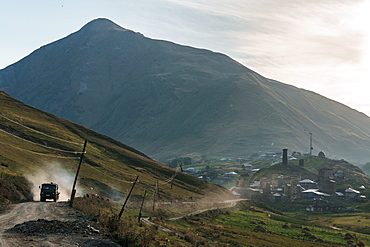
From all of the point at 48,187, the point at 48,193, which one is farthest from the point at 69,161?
the point at 48,193

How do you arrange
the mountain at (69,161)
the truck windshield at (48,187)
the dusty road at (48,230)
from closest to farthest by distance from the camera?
the dusty road at (48,230), the truck windshield at (48,187), the mountain at (69,161)

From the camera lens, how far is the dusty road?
32.5 metres

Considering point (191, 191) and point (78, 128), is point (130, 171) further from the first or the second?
point (78, 128)

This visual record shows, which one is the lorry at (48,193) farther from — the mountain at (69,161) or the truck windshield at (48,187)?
the mountain at (69,161)

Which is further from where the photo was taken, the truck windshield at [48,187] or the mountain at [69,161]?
the mountain at [69,161]

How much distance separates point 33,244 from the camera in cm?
3122

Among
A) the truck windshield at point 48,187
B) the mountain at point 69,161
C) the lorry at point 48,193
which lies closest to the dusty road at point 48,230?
the lorry at point 48,193

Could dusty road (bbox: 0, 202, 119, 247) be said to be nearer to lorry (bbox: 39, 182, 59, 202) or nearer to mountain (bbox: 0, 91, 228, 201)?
lorry (bbox: 39, 182, 59, 202)

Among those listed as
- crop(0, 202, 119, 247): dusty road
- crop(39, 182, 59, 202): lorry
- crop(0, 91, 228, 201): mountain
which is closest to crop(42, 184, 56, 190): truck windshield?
crop(39, 182, 59, 202): lorry

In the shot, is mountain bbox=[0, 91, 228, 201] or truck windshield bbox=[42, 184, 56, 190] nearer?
truck windshield bbox=[42, 184, 56, 190]

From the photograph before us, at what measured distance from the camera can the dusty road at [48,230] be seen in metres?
32.5

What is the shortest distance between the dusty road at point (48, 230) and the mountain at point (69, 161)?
2129 cm

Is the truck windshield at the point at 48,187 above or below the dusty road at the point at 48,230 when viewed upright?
above

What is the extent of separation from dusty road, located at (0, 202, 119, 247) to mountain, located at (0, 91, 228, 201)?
21.3 m
